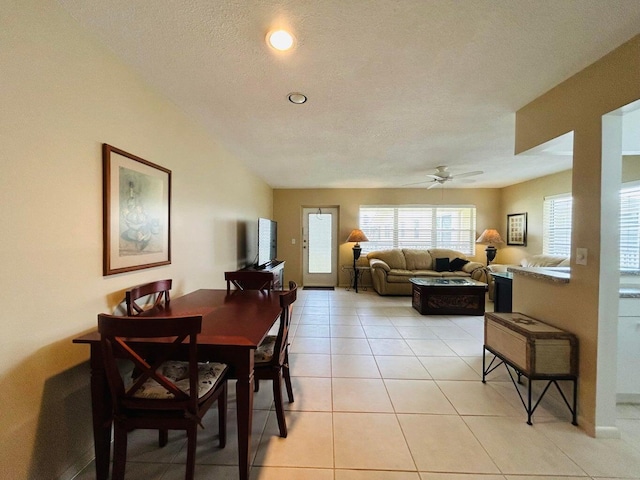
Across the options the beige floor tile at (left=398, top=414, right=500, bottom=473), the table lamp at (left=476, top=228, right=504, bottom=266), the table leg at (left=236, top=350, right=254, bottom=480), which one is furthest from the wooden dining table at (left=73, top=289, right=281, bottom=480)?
the table lamp at (left=476, top=228, right=504, bottom=266)

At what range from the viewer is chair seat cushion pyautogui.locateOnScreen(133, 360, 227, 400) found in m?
1.29

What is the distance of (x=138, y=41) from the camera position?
1.53 meters

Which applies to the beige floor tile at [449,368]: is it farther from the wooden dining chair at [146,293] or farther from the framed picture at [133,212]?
the framed picture at [133,212]

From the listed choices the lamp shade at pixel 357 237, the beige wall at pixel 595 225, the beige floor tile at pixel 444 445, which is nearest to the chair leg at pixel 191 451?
the beige floor tile at pixel 444 445

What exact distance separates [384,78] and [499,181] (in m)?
4.92

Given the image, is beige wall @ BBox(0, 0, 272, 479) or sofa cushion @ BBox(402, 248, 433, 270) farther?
sofa cushion @ BBox(402, 248, 433, 270)

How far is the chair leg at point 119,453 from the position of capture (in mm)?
1249

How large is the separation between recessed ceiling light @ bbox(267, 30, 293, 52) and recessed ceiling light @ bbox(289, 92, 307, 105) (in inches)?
20.7

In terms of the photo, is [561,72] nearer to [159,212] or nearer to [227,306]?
[227,306]

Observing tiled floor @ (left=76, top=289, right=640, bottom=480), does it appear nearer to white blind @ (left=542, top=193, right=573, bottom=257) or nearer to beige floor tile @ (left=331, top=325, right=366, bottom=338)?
beige floor tile @ (left=331, top=325, right=366, bottom=338)

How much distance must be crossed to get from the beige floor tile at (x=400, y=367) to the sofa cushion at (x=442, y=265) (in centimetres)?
346

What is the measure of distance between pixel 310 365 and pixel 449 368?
1.35m

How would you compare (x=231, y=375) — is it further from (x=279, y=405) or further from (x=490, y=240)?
(x=490, y=240)

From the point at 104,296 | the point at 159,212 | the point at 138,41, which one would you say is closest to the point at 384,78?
the point at 138,41
